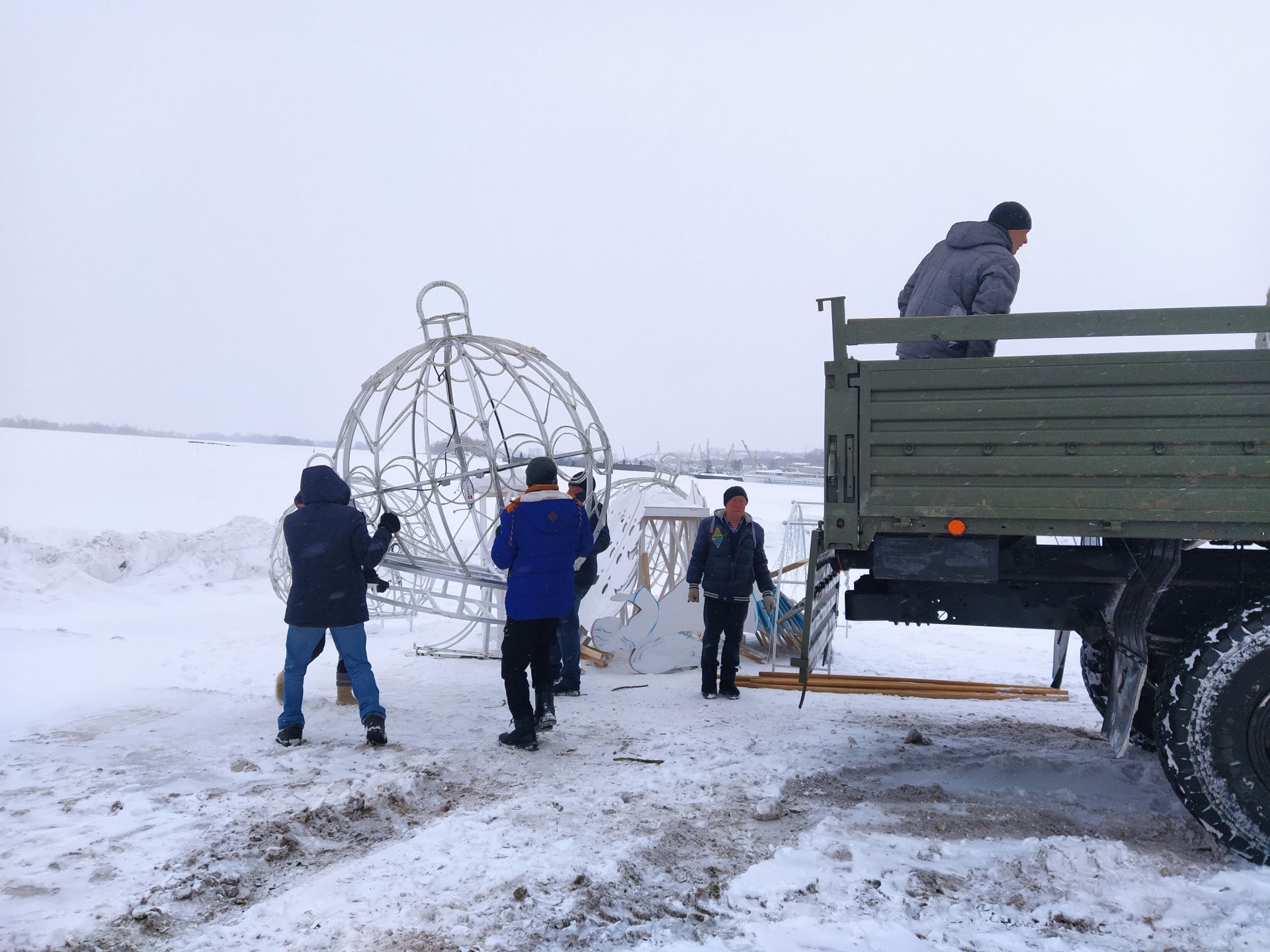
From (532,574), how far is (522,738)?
0.98 meters

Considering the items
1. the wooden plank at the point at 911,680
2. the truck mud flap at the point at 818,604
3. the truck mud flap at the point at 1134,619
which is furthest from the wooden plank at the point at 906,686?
the truck mud flap at the point at 1134,619

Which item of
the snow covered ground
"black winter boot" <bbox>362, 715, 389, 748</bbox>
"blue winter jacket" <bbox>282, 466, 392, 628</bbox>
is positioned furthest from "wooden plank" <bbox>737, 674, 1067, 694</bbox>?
"blue winter jacket" <bbox>282, 466, 392, 628</bbox>

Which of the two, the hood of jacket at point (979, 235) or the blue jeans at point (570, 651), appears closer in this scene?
the hood of jacket at point (979, 235)

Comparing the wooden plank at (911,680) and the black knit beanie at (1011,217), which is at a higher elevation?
the black knit beanie at (1011,217)

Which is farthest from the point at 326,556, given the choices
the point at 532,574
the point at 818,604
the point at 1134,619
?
the point at 1134,619

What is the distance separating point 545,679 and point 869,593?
2118 mm

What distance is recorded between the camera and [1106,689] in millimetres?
4969

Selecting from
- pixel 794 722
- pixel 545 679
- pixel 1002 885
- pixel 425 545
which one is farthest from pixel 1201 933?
pixel 425 545

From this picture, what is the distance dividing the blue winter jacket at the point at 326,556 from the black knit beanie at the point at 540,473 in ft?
3.18

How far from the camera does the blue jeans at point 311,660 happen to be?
470 centimetres

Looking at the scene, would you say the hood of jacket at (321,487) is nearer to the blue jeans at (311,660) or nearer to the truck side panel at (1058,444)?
the blue jeans at (311,660)

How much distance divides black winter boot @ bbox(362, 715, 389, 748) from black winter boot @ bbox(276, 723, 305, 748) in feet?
1.22

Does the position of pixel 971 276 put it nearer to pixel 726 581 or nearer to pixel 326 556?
pixel 726 581

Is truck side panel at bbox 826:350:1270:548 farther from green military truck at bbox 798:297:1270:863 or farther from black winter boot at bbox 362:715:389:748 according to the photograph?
black winter boot at bbox 362:715:389:748
